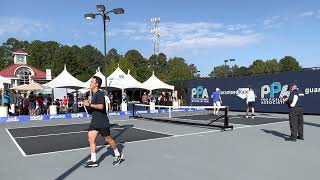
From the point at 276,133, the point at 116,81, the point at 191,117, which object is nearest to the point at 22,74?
the point at 116,81

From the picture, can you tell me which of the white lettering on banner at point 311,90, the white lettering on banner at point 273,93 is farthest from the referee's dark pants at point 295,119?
the white lettering on banner at point 273,93

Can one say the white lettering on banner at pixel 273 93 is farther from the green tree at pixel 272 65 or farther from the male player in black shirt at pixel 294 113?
the green tree at pixel 272 65

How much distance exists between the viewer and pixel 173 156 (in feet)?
28.8

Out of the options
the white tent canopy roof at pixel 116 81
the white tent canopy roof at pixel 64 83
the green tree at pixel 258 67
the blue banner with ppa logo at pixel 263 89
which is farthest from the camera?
the green tree at pixel 258 67

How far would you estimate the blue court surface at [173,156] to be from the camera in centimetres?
704

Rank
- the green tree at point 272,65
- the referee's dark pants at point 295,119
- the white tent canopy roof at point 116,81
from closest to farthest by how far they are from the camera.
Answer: the referee's dark pants at point 295,119 → the white tent canopy roof at point 116,81 → the green tree at point 272,65

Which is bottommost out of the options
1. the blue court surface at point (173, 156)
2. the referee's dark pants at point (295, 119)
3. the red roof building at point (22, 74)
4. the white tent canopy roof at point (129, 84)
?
the blue court surface at point (173, 156)

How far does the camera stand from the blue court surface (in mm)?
7039

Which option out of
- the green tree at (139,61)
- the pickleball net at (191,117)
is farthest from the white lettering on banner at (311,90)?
the green tree at (139,61)

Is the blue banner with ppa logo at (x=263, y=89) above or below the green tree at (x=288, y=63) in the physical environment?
below

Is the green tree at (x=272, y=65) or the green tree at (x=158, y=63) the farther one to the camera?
the green tree at (x=272, y=65)

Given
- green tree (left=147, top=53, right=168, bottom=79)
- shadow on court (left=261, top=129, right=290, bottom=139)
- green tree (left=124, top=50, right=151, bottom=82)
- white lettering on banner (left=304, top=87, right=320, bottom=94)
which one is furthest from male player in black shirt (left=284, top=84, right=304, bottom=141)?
green tree (left=147, top=53, right=168, bottom=79)

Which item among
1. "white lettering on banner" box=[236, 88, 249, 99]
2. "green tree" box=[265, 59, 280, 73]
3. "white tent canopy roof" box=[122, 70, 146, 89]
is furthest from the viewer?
"green tree" box=[265, 59, 280, 73]

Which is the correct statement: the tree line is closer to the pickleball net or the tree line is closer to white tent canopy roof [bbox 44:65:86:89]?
white tent canopy roof [bbox 44:65:86:89]
